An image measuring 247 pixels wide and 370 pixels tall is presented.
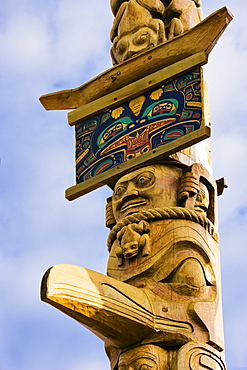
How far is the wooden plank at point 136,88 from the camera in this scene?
8148mm

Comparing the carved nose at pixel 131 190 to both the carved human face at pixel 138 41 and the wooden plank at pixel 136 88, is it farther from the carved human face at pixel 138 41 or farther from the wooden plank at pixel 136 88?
the carved human face at pixel 138 41

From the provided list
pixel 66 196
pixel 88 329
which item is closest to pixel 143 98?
pixel 66 196

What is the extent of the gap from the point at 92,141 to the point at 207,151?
1054mm

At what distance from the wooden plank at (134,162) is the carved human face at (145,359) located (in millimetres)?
1637

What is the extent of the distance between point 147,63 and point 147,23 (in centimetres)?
86

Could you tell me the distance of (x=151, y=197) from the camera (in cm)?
782

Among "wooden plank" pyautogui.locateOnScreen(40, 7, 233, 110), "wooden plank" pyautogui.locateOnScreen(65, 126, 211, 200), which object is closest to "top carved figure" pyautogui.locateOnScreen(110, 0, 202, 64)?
"wooden plank" pyautogui.locateOnScreen(40, 7, 233, 110)

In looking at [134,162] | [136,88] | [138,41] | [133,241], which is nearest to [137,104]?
[136,88]

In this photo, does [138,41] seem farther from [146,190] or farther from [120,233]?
[120,233]

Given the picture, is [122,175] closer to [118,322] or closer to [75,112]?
[75,112]

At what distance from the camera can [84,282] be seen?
6.55 meters

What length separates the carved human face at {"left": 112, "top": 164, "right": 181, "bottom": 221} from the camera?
781 cm

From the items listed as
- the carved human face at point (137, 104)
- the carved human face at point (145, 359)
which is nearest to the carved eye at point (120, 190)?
the carved human face at point (137, 104)

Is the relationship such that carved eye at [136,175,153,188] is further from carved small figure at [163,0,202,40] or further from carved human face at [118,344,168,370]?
carved small figure at [163,0,202,40]
